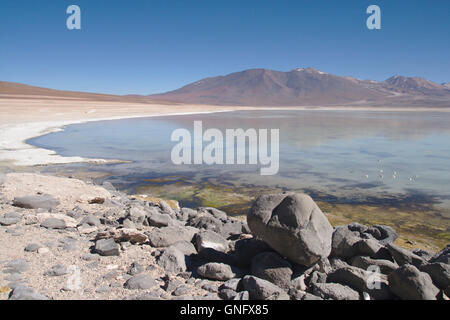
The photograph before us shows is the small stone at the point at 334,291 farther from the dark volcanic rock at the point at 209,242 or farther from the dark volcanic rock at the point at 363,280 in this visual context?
the dark volcanic rock at the point at 209,242

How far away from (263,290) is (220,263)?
2.43 ft

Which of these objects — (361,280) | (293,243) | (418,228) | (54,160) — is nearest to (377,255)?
(361,280)

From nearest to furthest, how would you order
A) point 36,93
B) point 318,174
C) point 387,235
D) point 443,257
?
point 443,257
point 387,235
point 318,174
point 36,93

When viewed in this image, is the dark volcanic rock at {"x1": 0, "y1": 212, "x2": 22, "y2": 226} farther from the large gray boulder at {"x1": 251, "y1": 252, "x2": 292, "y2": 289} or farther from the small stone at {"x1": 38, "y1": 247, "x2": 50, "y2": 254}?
the large gray boulder at {"x1": 251, "y1": 252, "x2": 292, "y2": 289}

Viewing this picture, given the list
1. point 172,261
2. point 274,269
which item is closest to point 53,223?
point 172,261

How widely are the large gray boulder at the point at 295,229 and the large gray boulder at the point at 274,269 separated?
0.11 m

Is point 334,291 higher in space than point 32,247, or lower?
lower

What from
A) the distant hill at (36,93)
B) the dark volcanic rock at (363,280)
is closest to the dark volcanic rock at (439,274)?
the dark volcanic rock at (363,280)

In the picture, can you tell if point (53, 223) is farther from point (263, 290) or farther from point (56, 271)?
point (263, 290)

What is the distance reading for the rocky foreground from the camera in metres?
3.53

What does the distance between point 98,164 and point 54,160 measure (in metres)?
1.65

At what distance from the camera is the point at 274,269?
377 centimetres

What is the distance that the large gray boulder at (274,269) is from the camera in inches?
147
